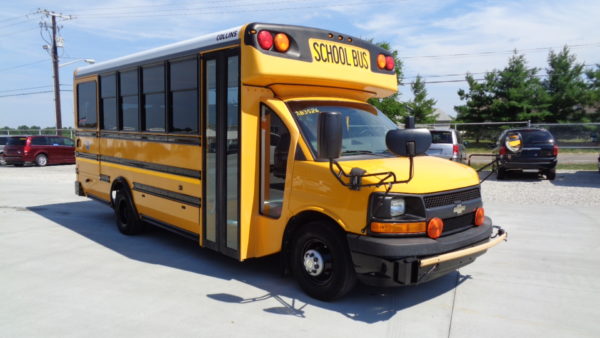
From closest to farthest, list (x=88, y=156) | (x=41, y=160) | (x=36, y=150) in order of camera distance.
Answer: (x=88, y=156) < (x=36, y=150) < (x=41, y=160)

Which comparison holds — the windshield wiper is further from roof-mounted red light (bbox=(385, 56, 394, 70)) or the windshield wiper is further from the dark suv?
the dark suv

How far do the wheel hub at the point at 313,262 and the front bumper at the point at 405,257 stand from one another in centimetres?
46

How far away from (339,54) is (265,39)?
0.97m

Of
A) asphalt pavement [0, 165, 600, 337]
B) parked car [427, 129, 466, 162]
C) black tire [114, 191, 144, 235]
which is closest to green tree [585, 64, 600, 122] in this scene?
parked car [427, 129, 466, 162]

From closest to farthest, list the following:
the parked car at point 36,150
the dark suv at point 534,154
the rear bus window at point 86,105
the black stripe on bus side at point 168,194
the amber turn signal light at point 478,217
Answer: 1. the amber turn signal light at point 478,217
2. the black stripe on bus side at point 168,194
3. the rear bus window at point 86,105
4. the dark suv at point 534,154
5. the parked car at point 36,150

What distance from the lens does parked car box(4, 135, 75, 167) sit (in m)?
21.7

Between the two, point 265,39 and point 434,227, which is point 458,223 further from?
point 265,39

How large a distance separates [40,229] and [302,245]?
5565 mm

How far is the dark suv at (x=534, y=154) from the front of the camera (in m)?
14.0

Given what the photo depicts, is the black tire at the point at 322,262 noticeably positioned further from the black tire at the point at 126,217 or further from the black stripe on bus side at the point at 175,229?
Answer: the black tire at the point at 126,217

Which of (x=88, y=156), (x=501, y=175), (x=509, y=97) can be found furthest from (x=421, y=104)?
(x=88, y=156)

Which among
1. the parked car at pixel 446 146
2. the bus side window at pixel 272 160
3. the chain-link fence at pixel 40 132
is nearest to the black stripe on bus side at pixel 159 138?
the bus side window at pixel 272 160

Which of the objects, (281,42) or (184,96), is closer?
(281,42)

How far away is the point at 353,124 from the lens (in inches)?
203
